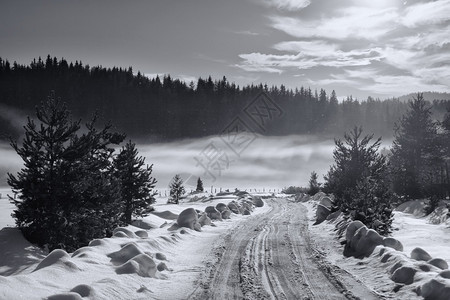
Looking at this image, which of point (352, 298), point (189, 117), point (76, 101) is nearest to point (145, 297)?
point (352, 298)

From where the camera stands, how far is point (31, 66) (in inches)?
5910

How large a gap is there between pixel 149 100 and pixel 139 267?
141 metres

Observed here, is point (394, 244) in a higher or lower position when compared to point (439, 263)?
lower

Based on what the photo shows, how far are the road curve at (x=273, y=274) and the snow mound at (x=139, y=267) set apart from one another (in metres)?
1.53

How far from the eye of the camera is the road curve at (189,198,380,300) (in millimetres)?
8539

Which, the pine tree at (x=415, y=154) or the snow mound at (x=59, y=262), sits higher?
the pine tree at (x=415, y=154)

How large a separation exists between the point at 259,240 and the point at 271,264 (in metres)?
5.03

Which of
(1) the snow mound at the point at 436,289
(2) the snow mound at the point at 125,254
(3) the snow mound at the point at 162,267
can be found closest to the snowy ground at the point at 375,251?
(1) the snow mound at the point at 436,289

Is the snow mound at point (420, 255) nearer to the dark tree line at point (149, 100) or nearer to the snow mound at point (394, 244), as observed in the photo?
the snow mound at point (394, 244)

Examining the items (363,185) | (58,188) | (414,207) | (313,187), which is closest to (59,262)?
(58,188)

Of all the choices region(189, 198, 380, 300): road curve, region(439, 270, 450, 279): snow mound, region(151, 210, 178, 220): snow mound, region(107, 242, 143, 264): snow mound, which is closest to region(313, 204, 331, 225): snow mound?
region(189, 198, 380, 300): road curve

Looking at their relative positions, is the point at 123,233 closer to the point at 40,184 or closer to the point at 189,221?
the point at 189,221

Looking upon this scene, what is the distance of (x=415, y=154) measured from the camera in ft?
115

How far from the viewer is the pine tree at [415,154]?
33281 millimetres
